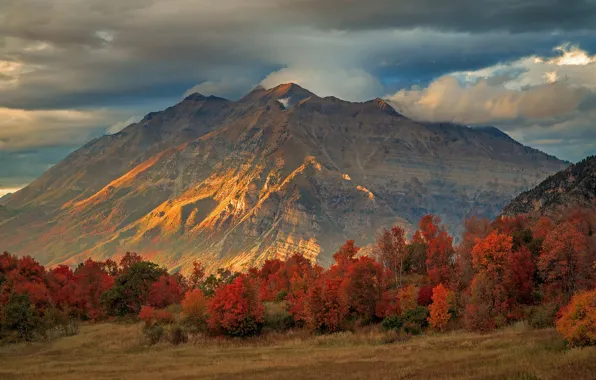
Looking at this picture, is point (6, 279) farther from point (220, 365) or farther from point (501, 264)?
point (501, 264)

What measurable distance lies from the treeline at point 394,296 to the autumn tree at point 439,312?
18 cm

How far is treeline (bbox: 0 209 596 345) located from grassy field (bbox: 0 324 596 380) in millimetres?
6225

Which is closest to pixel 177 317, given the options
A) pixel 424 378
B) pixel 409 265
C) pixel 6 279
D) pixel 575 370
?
pixel 6 279

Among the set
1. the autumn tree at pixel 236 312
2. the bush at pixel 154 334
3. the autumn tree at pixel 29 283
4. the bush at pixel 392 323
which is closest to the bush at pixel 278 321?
the autumn tree at pixel 236 312

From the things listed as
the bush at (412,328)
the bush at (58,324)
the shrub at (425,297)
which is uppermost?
the bush at (58,324)

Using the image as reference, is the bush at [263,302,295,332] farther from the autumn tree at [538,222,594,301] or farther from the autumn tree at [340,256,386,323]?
the autumn tree at [538,222,594,301]

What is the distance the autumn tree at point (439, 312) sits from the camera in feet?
376

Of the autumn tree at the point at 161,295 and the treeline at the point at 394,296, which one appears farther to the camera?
the autumn tree at the point at 161,295

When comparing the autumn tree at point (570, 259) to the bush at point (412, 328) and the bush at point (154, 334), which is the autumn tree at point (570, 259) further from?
the bush at point (154, 334)

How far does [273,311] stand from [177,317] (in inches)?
890

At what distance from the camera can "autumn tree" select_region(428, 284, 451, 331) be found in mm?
114688

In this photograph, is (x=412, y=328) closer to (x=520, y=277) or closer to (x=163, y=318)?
(x=520, y=277)

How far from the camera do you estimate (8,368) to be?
94.8 meters

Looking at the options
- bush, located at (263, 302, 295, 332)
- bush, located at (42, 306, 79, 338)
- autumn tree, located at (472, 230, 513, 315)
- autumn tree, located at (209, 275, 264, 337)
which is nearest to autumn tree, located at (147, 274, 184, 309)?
bush, located at (42, 306, 79, 338)
